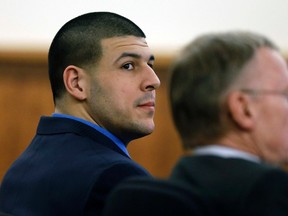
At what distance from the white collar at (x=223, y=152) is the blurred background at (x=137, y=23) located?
9.07 feet

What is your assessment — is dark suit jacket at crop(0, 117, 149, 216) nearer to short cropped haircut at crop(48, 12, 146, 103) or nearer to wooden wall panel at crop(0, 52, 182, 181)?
short cropped haircut at crop(48, 12, 146, 103)

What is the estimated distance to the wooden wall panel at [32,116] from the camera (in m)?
4.37

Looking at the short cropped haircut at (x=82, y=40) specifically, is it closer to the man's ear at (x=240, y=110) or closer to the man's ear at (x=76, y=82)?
the man's ear at (x=76, y=82)

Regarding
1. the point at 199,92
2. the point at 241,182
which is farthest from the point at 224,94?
the point at 241,182

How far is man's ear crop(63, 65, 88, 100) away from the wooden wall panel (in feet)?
7.26

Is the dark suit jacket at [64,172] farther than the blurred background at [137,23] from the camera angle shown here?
No

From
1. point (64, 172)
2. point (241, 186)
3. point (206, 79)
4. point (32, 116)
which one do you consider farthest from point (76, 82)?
point (32, 116)

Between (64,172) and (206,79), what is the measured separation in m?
0.60

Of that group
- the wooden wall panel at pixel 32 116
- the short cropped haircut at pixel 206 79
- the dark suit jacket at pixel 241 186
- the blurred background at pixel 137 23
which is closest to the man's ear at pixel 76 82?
the short cropped haircut at pixel 206 79

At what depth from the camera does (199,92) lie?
136cm

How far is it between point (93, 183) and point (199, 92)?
479mm

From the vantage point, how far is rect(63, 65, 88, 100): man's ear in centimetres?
213

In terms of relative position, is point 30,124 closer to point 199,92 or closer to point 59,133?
point 59,133

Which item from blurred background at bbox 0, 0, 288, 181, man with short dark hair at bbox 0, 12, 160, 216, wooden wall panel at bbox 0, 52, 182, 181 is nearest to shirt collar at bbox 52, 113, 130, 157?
man with short dark hair at bbox 0, 12, 160, 216
